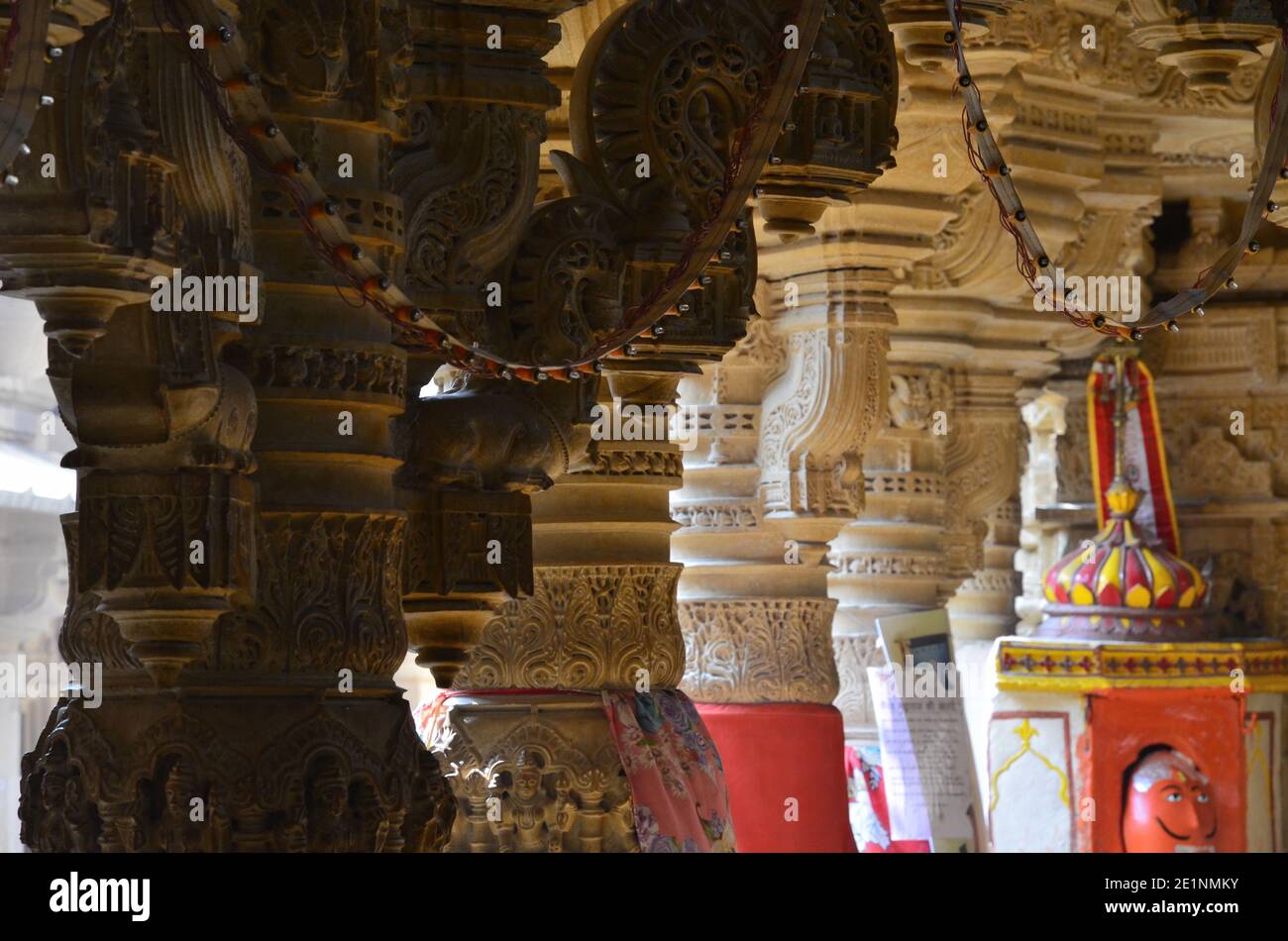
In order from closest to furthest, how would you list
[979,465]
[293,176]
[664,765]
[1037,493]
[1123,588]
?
[293,176]
[664,765]
[979,465]
[1123,588]
[1037,493]

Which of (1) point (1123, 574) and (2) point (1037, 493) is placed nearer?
(1) point (1123, 574)

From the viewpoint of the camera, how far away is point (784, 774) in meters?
7.88

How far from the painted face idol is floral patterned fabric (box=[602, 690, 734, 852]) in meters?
4.29

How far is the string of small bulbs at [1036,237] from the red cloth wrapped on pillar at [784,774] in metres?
2.57

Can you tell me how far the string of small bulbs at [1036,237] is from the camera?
5.20 meters

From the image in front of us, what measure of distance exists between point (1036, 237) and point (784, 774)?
9.27 ft

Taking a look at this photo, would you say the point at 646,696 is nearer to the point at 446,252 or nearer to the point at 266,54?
the point at 446,252

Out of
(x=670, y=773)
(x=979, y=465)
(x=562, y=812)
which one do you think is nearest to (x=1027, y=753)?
(x=979, y=465)

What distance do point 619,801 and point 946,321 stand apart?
435 cm

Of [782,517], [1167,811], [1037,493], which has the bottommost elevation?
[1167,811]

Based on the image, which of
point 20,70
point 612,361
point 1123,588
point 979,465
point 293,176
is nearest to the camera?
point 20,70

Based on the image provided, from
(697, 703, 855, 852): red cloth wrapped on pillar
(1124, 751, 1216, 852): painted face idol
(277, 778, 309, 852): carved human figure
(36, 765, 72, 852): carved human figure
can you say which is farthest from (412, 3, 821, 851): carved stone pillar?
(1124, 751, 1216, 852): painted face idol

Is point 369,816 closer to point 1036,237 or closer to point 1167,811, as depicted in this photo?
point 1036,237

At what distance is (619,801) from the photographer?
20.0ft
